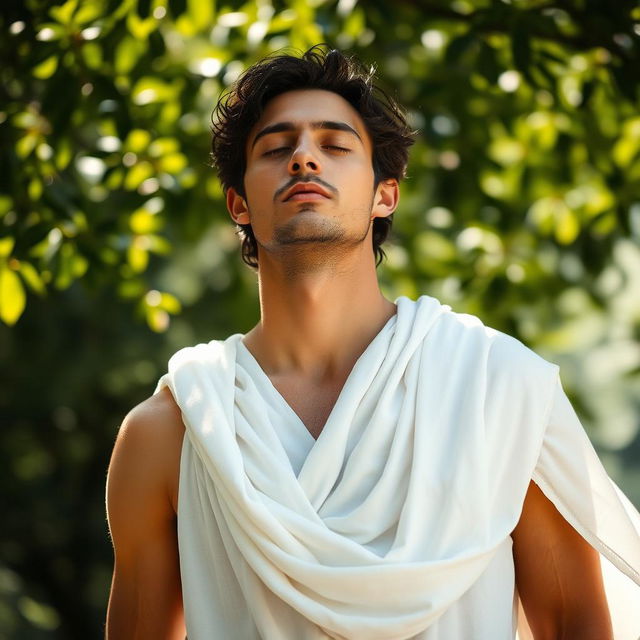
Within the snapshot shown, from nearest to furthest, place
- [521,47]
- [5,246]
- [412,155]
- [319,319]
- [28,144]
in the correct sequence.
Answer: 1. [319,319]
2. [521,47]
3. [5,246]
4. [28,144]
5. [412,155]

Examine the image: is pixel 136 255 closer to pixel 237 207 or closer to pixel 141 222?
pixel 141 222

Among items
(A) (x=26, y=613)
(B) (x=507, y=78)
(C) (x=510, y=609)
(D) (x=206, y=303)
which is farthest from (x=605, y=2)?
(A) (x=26, y=613)

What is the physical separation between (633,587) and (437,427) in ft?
1.98

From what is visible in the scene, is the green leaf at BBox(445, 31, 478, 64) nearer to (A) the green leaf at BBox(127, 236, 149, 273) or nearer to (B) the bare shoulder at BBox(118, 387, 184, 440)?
(A) the green leaf at BBox(127, 236, 149, 273)

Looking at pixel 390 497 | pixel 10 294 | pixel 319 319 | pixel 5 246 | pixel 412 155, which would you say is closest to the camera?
pixel 390 497

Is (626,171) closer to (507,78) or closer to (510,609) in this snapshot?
(507,78)

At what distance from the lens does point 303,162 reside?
2834 millimetres

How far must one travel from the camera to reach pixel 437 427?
2.69 meters

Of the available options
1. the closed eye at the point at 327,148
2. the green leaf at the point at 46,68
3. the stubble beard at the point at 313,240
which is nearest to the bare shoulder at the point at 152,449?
the stubble beard at the point at 313,240

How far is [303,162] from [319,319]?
39cm

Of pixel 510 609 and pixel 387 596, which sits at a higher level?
pixel 387 596

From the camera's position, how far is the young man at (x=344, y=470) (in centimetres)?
255

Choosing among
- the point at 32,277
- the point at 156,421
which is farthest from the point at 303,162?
the point at 32,277

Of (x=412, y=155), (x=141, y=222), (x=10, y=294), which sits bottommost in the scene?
(x=412, y=155)
